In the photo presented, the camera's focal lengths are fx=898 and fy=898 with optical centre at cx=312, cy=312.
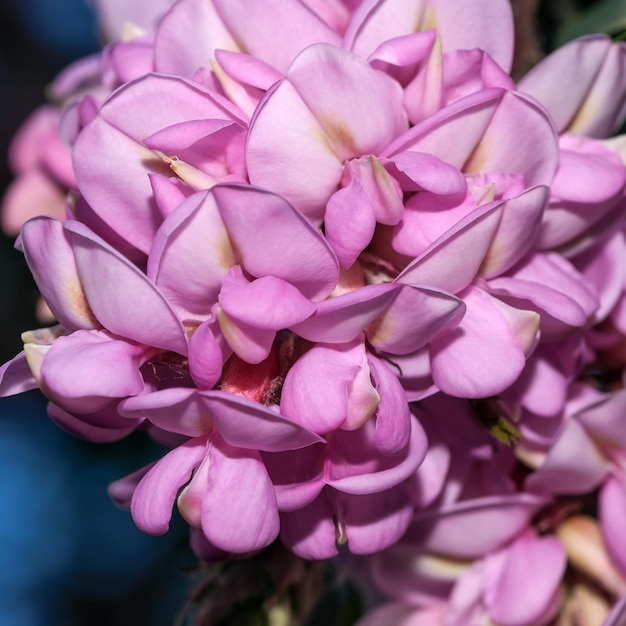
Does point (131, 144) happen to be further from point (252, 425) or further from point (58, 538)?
point (58, 538)

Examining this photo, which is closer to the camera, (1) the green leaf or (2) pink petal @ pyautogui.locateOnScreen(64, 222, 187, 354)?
(2) pink petal @ pyautogui.locateOnScreen(64, 222, 187, 354)

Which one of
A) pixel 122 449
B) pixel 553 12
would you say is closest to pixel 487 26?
pixel 553 12

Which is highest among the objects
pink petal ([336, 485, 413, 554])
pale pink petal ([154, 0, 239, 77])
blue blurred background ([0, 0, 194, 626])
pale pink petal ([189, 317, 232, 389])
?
pale pink petal ([154, 0, 239, 77])

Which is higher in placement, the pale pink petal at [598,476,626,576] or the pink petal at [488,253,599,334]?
the pink petal at [488,253,599,334]

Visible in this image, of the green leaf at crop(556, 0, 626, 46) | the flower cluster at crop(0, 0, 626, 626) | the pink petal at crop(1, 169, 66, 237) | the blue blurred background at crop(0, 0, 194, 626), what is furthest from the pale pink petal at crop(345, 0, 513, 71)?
the blue blurred background at crop(0, 0, 194, 626)

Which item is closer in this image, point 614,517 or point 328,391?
point 328,391

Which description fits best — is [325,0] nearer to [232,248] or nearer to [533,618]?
[232,248]

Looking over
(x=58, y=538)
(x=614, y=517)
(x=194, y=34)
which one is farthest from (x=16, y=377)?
(x=58, y=538)

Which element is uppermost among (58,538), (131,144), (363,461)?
(131,144)

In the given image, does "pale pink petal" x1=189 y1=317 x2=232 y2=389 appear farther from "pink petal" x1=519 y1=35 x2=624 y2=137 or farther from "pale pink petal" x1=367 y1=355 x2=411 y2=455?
"pink petal" x1=519 y1=35 x2=624 y2=137

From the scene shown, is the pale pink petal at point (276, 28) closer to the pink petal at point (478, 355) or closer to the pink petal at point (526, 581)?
the pink petal at point (478, 355)
